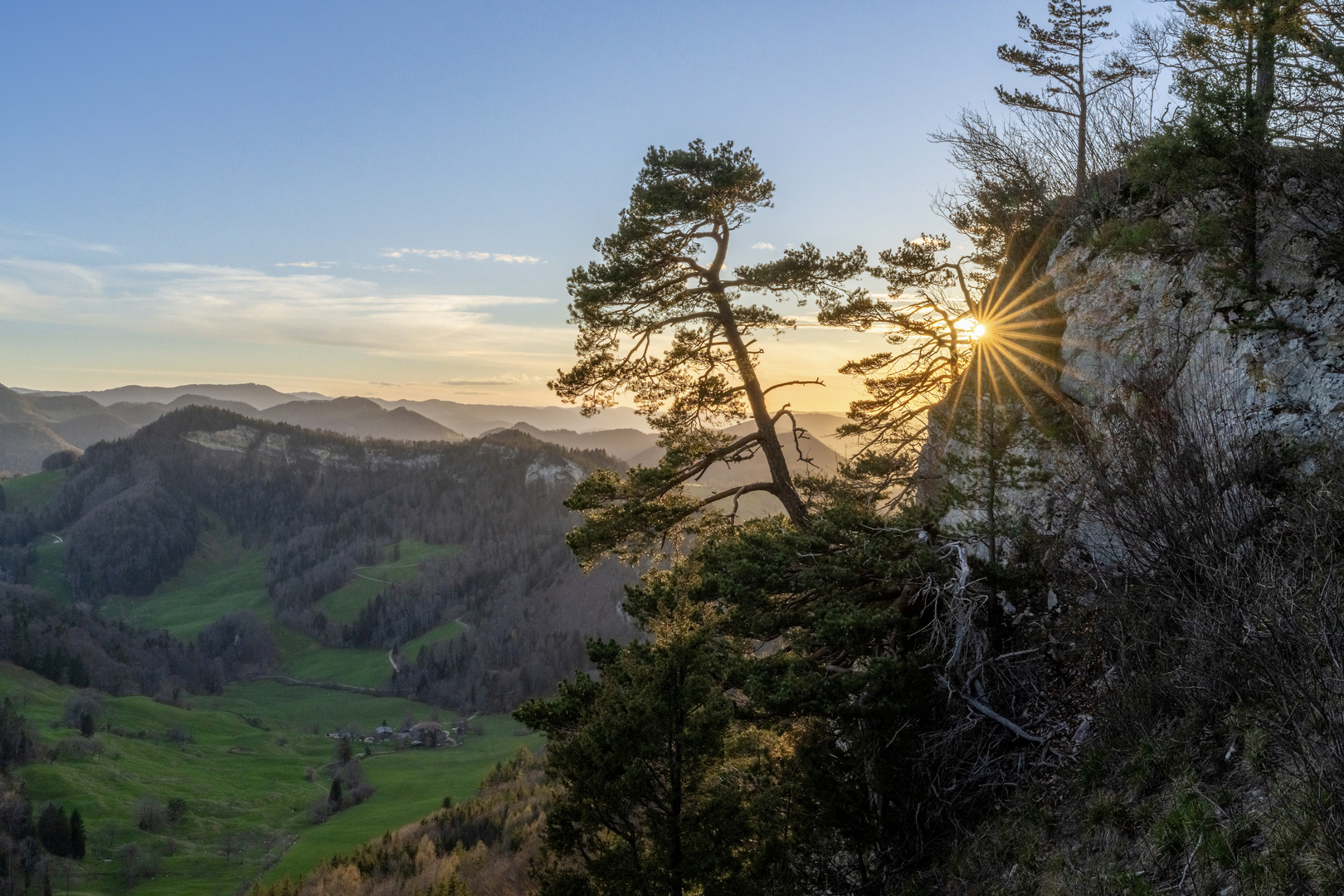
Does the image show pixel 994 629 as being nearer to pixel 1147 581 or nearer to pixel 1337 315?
pixel 1147 581

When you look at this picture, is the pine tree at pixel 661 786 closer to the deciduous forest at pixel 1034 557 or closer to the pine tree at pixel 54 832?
the deciduous forest at pixel 1034 557

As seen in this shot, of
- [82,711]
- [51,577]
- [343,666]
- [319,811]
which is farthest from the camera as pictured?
[51,577]

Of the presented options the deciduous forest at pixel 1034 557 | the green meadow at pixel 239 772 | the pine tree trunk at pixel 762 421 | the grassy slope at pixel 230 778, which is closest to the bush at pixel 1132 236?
the deciduous forest at pixel 1034 557

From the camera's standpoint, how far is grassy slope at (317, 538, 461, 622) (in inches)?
6590

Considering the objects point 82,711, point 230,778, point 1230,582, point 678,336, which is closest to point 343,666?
point 82,711

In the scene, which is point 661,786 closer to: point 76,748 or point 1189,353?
point 1189,353

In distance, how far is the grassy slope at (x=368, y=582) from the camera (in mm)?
167375

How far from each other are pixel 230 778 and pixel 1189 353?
108 metres

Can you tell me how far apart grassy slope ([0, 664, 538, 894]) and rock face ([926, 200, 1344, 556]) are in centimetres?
7078

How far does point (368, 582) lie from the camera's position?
7082 inches

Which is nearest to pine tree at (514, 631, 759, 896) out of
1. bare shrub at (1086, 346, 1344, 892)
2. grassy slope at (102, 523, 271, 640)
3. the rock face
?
bare shrub at (1086, 346, 1344, 892)

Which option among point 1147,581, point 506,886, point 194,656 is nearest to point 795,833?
point 1147,581

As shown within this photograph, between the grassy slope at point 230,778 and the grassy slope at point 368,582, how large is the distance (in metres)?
39.2

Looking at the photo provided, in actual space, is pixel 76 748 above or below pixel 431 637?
above
